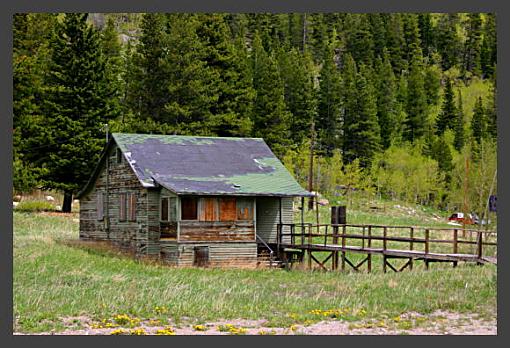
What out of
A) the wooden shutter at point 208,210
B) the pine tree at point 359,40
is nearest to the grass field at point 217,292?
the wooden shutter at point 208,210

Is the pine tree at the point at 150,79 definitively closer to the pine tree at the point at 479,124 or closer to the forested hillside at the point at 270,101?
the forested hillside at the point at 270,101

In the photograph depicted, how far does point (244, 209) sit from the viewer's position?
3200 cm

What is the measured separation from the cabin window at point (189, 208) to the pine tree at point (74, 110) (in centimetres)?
1412

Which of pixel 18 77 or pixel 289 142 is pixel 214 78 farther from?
pixel 18 77

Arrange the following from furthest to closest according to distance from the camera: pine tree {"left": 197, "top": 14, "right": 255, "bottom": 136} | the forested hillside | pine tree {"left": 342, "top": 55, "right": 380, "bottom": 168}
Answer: pine tree {"left": 342, "top": 55, "right": 380, "bottom": 168} → pine tree {"left": 197, "top": 14, "right": 255, "bottom": 136} → the forested hillside

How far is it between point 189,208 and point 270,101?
1257 inches

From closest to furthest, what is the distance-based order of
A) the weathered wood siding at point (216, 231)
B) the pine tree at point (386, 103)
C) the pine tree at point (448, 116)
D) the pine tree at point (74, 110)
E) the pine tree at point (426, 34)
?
the weathered wood siding at point (216, 231) < the pine tree at point (74, 110) < the pine tree at point (386, 103) < the pine tree at point (448, 116) < the pine tree at point (426, 34)

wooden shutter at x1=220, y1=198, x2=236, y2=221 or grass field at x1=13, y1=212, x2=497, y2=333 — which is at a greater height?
wooden shutter at x1=220, y1=198, x2=236, y2=221

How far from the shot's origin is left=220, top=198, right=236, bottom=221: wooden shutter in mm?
31406

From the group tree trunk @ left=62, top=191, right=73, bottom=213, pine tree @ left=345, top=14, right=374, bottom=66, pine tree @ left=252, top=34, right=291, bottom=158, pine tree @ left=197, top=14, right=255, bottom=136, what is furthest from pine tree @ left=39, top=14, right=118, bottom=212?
pine tree @ left=345, top=14, right=374, bottom=66

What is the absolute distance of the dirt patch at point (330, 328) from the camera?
16.0 meters

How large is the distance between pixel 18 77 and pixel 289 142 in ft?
113

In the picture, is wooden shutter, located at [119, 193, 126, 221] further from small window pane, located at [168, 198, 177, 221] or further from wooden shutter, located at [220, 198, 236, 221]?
wooden shutter, located at [220, 198, 236, 221]

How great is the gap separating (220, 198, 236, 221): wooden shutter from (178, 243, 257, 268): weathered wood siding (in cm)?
106
